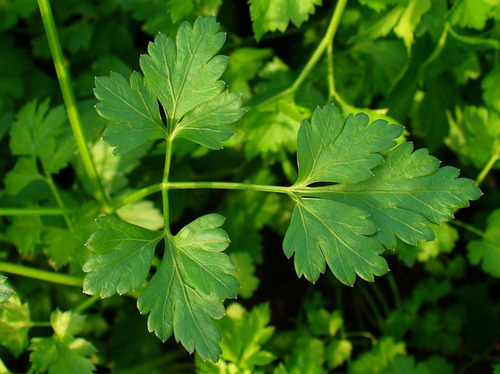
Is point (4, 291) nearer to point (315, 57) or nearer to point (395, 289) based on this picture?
point (315, 57)

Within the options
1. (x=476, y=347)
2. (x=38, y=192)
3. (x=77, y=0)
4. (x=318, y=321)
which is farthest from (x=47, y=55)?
(x=476, y=347)

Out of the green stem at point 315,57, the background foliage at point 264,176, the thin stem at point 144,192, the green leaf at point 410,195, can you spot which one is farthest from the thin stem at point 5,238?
the green leaf at point 410,195

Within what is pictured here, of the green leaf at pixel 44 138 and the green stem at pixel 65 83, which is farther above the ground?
the green stem at pixel 65 83

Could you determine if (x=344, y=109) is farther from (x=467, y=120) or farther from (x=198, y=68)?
(x=198, y=68)

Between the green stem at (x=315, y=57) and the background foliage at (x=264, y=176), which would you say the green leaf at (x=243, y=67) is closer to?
the background foliage at (x=264, y=176)

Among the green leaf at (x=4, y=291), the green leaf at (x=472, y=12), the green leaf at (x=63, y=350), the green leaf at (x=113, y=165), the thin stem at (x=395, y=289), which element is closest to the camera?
the green leaf at (x=4, y=291)

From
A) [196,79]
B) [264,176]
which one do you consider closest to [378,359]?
[264,176]
